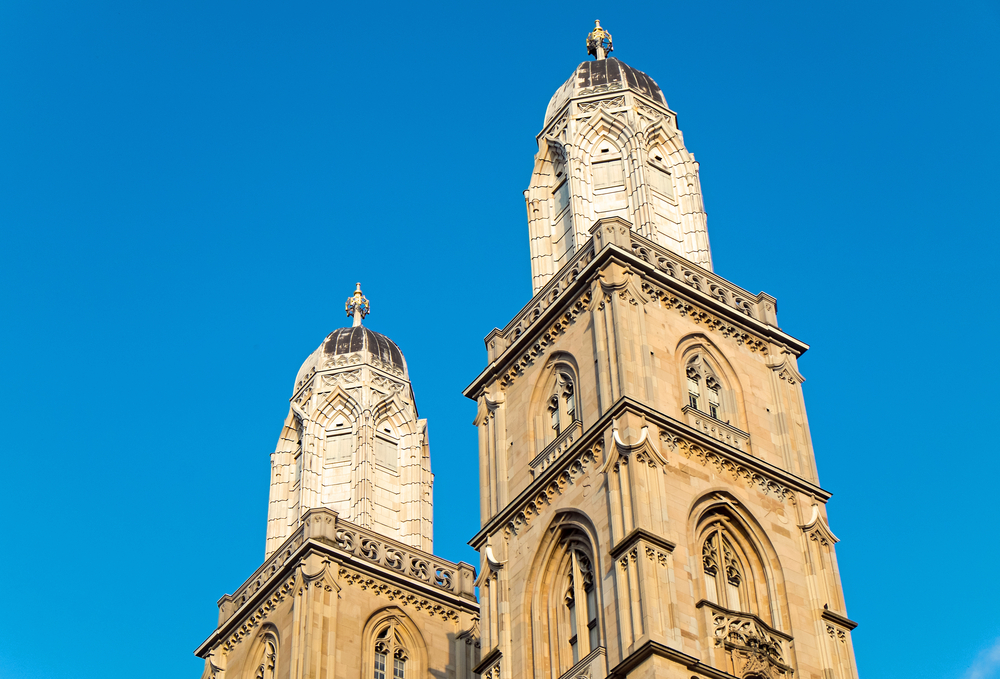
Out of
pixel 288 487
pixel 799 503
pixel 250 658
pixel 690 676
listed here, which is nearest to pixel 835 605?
pixel 799 503

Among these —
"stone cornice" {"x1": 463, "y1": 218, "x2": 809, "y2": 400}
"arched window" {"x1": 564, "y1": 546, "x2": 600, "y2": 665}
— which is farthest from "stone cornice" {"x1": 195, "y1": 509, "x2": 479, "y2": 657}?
"arched window" {"x1": 564, "y1": 546, "x2": 600, "y2": 665}

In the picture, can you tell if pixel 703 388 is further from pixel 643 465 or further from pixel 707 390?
pixel 643 465

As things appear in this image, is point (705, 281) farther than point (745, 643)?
Yes

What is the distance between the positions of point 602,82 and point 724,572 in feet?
63.7

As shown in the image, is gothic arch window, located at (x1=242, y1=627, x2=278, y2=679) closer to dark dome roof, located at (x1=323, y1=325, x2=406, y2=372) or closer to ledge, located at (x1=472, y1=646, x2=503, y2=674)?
ledge, located at (x1=472, y1=646, x2=503, y2=674)

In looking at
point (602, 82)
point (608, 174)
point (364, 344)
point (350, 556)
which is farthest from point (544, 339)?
point (364, 344)

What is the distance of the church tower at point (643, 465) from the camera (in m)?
40.7

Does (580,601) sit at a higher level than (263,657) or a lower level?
lower

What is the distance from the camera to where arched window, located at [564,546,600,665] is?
4197cm

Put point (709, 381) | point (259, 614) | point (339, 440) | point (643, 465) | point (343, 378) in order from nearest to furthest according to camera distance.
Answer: point (643, 465) → point (709, 381) → point (259, 614) → point (339, 440) → point (343, 378)

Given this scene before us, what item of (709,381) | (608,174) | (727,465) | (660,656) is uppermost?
(608,174)

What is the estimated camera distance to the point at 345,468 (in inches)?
2483

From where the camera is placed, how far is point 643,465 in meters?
42.2

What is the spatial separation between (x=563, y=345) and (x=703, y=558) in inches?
330
